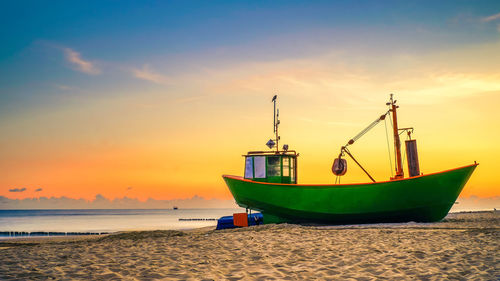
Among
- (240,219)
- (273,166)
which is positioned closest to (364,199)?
(273,166)

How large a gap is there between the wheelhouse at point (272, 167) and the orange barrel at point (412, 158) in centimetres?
644

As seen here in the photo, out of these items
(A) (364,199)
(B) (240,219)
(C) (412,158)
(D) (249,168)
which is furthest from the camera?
(B) (240,219)

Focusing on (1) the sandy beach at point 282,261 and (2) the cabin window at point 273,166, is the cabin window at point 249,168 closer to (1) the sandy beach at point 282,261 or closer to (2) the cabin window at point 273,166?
(2) the cabin window at point 273,166

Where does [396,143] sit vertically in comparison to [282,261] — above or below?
above

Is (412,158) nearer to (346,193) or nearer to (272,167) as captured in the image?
(346,193)

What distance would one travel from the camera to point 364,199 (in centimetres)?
1917

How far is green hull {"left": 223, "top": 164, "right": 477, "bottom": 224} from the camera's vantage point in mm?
18422

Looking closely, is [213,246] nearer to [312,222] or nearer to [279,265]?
[279,265]

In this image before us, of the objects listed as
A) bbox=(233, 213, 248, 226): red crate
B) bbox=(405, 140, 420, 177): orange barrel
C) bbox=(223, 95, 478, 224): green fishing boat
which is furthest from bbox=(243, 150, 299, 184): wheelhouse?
bbox=(405, 140, 420, 177): orange barrel

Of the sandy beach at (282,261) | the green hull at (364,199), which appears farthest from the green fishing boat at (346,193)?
the sandy beach at (282,261)

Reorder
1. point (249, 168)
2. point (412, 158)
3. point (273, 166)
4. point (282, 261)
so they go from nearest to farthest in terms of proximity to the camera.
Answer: point (282, 261)
point (412, 158)
point (273, 166)
point (249, 168)

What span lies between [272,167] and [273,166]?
0.29ft

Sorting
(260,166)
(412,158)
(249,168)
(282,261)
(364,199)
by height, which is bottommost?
(282,261)

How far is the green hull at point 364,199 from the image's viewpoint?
18.4 metres
